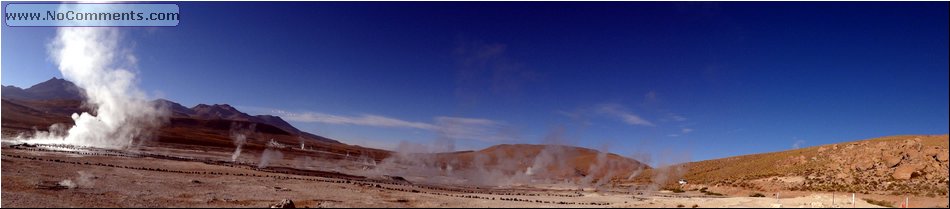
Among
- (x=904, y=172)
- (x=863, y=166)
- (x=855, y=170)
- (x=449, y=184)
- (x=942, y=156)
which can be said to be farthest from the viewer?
(x=449, y=184)

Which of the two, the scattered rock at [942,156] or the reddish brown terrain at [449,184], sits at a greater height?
the scattered rock at [942,156]

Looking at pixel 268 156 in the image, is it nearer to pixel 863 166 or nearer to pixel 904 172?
pixel 863 166

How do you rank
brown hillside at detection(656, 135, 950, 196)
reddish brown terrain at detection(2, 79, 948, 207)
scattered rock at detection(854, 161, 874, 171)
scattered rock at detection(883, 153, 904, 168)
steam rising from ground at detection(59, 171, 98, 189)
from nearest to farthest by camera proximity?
1. reddish brown terrain at detection(2, 79, 948, 207)
2. steam rising from ground at detection(59, 171, 98, 189)
3. brown hillside at detection(656, 135, 950, 196)
4. scattered rock at detection(883, 153, 904, 168)
5. scattered rock at detection(854, 161, 874, 171)

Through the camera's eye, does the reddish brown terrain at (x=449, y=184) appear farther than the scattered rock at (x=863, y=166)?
No

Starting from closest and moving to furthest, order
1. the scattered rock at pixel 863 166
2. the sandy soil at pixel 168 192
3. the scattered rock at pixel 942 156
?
the sandy soil at pixel 168 192 < the scattered rock at pixel 942 156 < the scattered rock at pixel 863 166

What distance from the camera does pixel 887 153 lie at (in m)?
62.1

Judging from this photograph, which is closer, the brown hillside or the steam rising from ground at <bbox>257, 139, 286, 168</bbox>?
the brown hillside

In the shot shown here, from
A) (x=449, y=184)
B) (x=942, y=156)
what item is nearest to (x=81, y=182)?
(x=449, y=184)

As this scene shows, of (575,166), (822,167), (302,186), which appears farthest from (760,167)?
(302,186)

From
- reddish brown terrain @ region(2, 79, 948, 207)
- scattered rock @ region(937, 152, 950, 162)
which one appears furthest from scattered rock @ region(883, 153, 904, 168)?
scattered rock @ region(937, 152, 950, 162)

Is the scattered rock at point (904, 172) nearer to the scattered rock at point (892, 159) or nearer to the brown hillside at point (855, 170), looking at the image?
the brown hillside at point (855, 170)

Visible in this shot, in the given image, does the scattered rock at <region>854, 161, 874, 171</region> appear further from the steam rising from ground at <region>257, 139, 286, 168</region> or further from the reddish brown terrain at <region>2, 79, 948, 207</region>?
the steam rising from ground at <region>257, 139, 286, 168</region>

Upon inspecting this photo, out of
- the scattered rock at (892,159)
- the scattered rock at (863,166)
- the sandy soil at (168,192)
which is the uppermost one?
the scattered rock at (892,159)

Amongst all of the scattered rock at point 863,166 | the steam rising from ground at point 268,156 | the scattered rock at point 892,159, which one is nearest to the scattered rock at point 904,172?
the scattered rock at point 892,159
